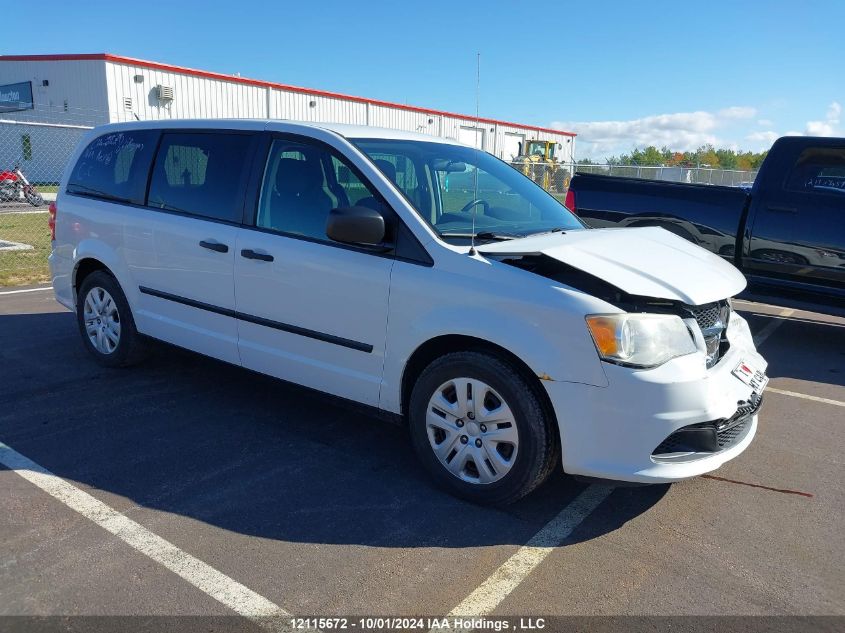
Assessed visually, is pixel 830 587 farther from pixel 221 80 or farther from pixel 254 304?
pixel 221 80

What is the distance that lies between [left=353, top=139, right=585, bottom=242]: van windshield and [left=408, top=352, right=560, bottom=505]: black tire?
2.35 feet

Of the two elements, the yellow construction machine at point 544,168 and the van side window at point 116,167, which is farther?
the yellow construction machine at point 544,168

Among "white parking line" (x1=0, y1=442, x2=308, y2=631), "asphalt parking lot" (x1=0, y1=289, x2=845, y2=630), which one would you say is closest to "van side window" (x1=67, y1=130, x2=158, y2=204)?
"asphalt parking lot" (x1=0, y1=289, x2=845, y2=630)

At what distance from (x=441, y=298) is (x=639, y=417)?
1.09 m

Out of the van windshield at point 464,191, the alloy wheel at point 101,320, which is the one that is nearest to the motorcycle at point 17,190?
the alloy wheel at point 101,320

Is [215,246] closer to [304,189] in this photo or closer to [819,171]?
[304,189]

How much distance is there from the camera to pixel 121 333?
5312 mm

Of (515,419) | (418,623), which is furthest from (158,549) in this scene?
(515,419)

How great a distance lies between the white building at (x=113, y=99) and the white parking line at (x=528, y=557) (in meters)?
23.6

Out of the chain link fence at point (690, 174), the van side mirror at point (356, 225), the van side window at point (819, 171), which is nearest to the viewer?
the van side mirror at point (356, 225)

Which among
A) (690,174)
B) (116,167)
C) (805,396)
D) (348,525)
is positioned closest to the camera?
(348,525)

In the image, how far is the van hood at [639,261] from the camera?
10.6 ft

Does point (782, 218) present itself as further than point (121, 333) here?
Yes

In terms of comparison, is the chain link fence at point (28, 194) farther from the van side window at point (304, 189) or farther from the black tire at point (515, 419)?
the black tire at point (515, 419)
